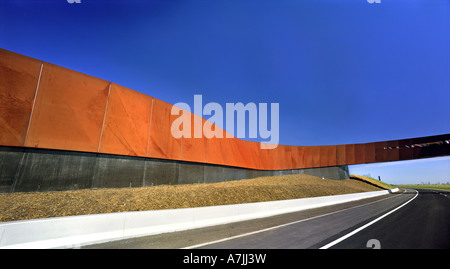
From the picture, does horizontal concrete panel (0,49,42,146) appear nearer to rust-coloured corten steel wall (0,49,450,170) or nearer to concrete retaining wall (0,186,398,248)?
rust-coloured corten steel wall (0,49,450,170)

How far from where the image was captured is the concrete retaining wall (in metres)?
5.54

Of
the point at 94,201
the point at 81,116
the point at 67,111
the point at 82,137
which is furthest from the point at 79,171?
the point at 67,111

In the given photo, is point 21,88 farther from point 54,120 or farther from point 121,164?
point 121,164

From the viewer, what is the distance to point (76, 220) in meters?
6.48

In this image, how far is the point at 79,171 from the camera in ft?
42.7

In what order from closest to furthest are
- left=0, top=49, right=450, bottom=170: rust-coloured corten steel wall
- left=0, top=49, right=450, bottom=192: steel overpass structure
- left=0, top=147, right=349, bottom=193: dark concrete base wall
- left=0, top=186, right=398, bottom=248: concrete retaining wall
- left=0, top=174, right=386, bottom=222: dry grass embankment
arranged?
1. left=0, top=186, right=398, bottom=248: concrete retaining wall
2. left=0, top=174, right=386, bottom=222: dry grass embankment
3. left=0, top=147, right=349, bottom=193: dark concrete base wall
4. left=0, top=49, right=450, bottom=192: steel overpass structure
5. left=0, top=49, right=450, bottom=170: rust-coloured corten steel wall

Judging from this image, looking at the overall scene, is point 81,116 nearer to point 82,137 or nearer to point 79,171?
point 82,137

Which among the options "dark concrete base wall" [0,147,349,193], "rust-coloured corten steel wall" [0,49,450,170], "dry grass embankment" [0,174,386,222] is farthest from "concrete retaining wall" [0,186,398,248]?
"rust-coloured corten steel wall" [0,49,450,170]

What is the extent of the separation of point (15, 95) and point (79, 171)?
18.6 ft

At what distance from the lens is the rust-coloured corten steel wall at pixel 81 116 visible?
1133 centimetres

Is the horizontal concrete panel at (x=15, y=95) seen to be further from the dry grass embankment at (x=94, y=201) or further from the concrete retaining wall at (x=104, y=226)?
the concrete retaining wall at (x=104, y=226)

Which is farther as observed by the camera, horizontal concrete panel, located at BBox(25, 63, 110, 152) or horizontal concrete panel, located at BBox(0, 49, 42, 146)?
horizontal concrete panel, located at BBox(25, 63, 110, 152)

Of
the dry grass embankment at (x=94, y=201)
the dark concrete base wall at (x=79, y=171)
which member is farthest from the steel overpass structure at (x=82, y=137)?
the dry grass embankment at (x=94, y=201)

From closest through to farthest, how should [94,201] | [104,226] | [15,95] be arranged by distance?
[104,226], [94,201], [15,95]
